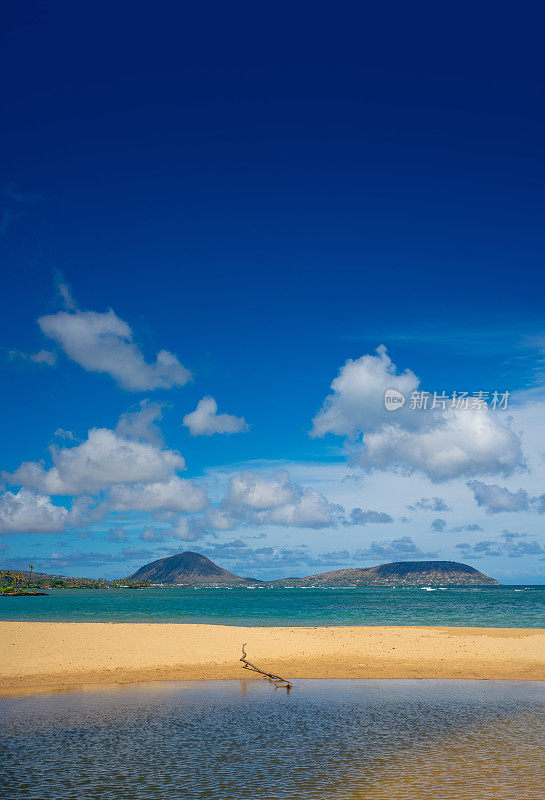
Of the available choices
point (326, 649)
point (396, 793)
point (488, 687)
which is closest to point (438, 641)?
point (326, 649)

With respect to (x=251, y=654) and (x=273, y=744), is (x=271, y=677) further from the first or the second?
(x=273, y=744)

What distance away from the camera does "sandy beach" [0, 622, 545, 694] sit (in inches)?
1250

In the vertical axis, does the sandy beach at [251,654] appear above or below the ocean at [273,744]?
below

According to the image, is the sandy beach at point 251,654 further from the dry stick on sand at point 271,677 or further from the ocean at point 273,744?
the ocean at point 273,744

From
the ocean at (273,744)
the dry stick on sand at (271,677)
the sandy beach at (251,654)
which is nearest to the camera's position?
the ocean at (273,744)

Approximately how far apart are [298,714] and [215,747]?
18.3 ft

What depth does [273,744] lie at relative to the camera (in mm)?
18047

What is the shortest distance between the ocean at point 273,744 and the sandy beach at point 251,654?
4507mm

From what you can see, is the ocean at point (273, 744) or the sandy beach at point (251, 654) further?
the sandy beach at point (251, 654)

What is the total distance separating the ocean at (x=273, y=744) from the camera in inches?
559

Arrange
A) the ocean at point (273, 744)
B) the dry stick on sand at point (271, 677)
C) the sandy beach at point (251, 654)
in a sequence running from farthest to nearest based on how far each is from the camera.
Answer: the sandy beach at point (251, 654) < the dry stick on sand at point (271, 677) < the ocean at point (273, 744)

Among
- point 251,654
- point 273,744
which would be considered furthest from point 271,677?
point 273,744

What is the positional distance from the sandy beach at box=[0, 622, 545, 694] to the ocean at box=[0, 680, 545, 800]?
4.51 m

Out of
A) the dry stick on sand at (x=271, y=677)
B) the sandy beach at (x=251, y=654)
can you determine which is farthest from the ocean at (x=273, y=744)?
the sandy beach at (x=251, y=654)
